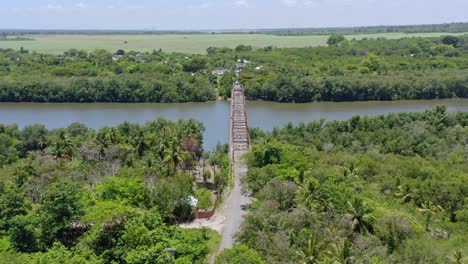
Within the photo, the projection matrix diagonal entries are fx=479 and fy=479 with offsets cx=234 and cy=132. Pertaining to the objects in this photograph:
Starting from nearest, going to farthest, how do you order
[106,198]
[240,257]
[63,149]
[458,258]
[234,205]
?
[240,257]
[458,258]
[106,198]
[234,205]
[63,149]

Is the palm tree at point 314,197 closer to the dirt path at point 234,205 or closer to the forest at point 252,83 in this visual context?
the dirt path at point 234,205

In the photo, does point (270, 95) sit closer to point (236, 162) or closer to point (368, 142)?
point (368, 142)

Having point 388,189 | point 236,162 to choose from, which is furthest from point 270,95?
point 388,189

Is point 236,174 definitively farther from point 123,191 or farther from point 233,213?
point 123,191

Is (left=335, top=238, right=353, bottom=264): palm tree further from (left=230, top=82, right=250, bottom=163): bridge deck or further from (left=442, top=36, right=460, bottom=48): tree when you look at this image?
(left=442, top=36, right=460, bottom=48): tree

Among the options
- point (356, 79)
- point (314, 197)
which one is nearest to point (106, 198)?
point (314, 197)

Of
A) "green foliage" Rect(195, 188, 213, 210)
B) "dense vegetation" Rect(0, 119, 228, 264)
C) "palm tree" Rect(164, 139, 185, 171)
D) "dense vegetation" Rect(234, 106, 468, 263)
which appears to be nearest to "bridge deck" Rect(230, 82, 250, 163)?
"dense vegetation" Rect(0, 119, 228, 264)
